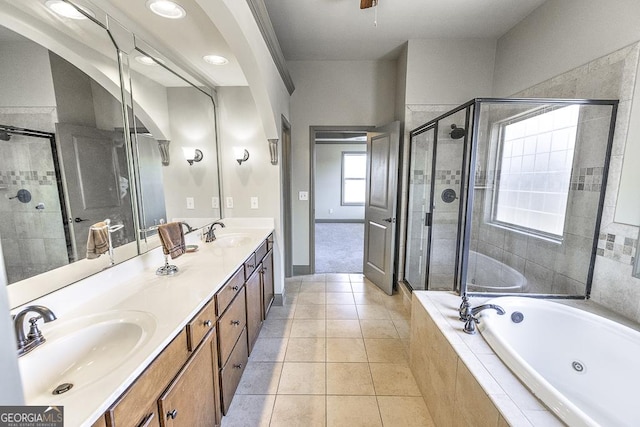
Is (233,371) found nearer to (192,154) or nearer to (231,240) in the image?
(231,240)

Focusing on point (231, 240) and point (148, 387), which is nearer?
point (148, 387)

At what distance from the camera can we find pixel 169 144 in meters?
2.06

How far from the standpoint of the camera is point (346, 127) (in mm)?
3500

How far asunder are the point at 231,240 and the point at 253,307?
0.66 m

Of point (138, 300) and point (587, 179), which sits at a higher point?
point (587, 179)

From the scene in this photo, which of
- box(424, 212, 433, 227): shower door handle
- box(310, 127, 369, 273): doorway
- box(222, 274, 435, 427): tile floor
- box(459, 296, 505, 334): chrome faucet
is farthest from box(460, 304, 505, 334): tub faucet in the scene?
box(310, 127, 369, 273): doorway

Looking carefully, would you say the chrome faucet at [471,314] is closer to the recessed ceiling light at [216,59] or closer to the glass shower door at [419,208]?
the glass shower door at [419,208]

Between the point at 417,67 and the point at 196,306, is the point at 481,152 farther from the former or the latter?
the point at 196,306

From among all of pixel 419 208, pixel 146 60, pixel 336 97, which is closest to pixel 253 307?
pixel 146 60

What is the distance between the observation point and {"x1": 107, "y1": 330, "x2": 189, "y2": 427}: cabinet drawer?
0.74m

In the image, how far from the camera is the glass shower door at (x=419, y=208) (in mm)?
2861

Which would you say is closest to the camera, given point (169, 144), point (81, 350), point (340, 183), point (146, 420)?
point (146, 420)

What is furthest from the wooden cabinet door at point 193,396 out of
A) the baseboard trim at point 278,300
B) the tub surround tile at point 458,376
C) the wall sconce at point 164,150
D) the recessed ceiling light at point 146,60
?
the recessed ceiling light at point 146,60

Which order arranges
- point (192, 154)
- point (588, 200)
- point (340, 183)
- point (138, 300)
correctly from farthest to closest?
1. point (340, 183)
2. point (192, 154)
3. point (588, 200)
4. point (138, 300)
